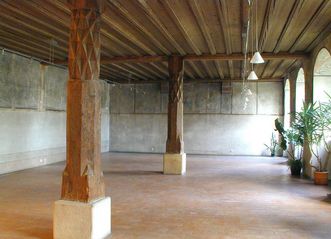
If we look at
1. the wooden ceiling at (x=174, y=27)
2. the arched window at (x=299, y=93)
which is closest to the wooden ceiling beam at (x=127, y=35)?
the wooden ceiling at (x=174, y=27)

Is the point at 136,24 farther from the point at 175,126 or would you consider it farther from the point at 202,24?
the point at 175,126

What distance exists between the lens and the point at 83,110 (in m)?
4.12

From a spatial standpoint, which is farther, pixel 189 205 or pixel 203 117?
pixel 203 117

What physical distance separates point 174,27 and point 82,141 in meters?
3.94

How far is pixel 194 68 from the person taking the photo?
12.8 meters

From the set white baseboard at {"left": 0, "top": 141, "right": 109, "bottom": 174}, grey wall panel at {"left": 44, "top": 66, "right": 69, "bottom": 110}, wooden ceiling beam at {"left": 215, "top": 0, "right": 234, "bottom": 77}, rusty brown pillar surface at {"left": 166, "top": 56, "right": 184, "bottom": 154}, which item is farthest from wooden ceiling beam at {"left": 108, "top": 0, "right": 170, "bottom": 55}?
white baseboard at {"left": 0, "top": 141, "right": 109, "bottom": 174}

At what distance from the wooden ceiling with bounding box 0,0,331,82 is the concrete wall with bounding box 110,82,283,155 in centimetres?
613

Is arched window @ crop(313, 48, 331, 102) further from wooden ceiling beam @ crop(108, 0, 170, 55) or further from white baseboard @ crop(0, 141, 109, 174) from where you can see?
white baseboard @ crop(0, 141, 109, 174)

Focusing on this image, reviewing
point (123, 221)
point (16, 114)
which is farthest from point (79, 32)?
point (16, 114)

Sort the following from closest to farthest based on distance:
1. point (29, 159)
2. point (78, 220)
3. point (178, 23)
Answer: point (78, 220) < point (178, 23) < point (29, 159)

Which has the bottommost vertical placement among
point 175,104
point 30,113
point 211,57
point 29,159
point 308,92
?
point 29,159

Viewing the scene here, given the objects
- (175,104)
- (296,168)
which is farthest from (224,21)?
(296,168)

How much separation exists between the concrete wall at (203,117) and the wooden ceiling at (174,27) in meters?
6.13

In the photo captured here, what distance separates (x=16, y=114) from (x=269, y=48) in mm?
7119
